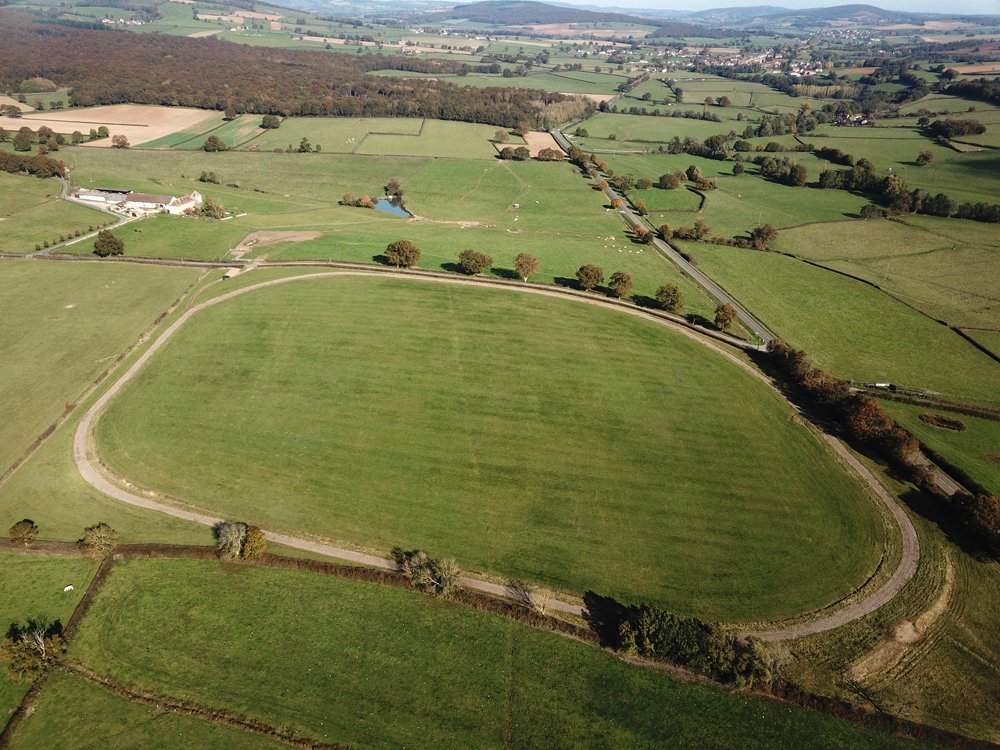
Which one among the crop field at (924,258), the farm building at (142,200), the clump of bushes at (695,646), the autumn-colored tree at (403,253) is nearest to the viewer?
the clump of bushes at (695,646)

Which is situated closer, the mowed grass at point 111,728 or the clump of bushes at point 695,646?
the mowed grass at point 111,728

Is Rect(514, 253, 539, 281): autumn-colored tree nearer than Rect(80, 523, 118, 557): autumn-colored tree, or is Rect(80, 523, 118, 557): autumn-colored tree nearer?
Rect(80, 523, 118, 557): autumn-colored tree

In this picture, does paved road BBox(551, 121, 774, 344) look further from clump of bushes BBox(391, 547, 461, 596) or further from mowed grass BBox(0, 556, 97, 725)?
mowed grass BBox(0, 556, 97, 725)

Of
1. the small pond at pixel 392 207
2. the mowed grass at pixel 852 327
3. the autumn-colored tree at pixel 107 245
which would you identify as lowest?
the mowed grass at pixel 852 327

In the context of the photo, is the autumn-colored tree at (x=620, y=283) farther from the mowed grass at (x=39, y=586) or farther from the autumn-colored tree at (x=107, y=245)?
the autumn-colored tree at (x=107, y=245)

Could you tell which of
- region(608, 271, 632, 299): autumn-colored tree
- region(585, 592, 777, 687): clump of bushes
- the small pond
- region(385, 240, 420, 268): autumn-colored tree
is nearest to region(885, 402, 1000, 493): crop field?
region(585, 592, 777, 687): clump of bushes

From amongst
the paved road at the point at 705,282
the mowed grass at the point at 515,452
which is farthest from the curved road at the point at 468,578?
the paved road at the point at 705,282

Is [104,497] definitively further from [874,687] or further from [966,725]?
[966,725]
